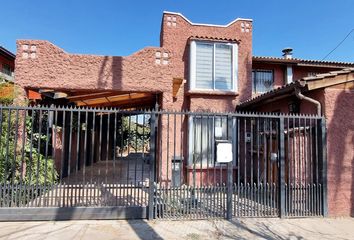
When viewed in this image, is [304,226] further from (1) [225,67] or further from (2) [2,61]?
(2) [2,61]

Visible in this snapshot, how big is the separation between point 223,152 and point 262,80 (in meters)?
8.84

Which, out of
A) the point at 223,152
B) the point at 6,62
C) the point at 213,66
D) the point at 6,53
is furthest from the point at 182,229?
the point at 6,62

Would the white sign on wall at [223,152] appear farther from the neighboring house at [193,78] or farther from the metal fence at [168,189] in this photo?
the neighboring house at [193,78]

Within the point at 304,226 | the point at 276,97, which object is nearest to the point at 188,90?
the point at 276,97

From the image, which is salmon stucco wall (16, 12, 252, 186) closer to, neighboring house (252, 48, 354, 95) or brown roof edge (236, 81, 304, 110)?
brown roof edge (236, 81, 304, 110)

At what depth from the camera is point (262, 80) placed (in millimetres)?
14820

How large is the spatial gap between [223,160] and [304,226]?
91.9 inches

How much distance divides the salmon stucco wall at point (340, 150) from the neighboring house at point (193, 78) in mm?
26

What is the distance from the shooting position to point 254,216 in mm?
7055

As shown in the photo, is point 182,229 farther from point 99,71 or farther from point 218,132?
point 99,71

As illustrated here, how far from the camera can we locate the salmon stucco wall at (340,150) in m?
7.29

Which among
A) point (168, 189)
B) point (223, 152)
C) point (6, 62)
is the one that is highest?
point (6, 62)

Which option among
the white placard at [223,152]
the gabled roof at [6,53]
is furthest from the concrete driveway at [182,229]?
the gabled roof at [6,53]

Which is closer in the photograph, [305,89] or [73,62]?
[305,89]
